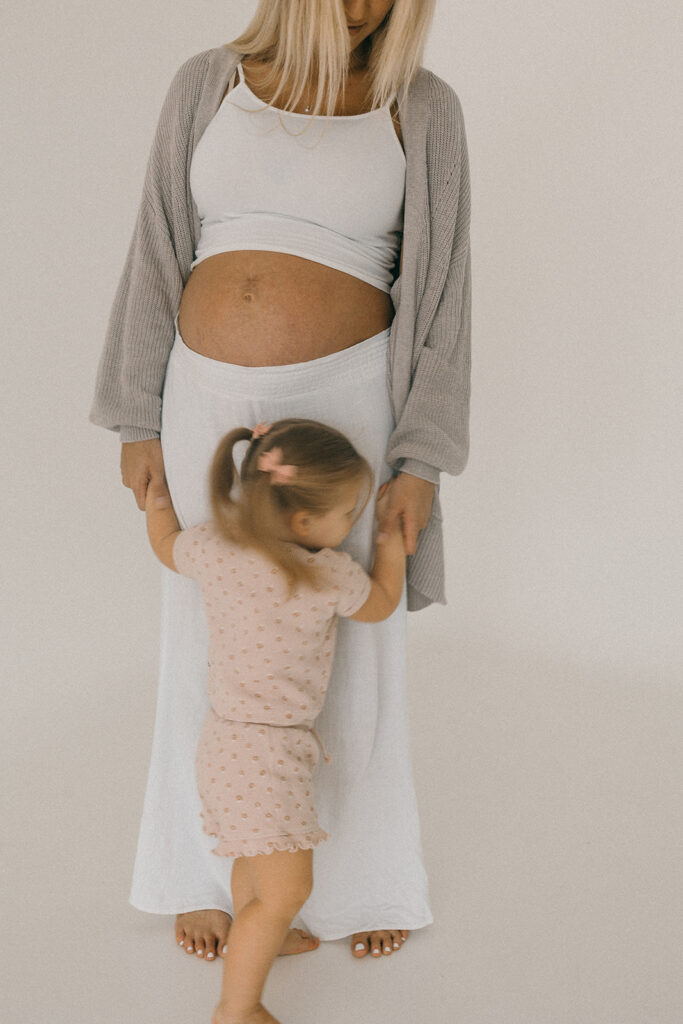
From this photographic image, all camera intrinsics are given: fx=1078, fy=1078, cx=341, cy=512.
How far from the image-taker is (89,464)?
2.80 meters

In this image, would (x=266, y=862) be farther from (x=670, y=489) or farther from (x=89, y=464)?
(x=670, y=489)

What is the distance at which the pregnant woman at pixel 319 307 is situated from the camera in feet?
5.42

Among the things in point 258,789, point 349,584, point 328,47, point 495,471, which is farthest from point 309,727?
point 495,471

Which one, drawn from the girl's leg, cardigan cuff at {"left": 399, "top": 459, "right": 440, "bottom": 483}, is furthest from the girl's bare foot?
cardigan cuff at {"left": 399, "top": 459, "right": 440, "bottom": 483}

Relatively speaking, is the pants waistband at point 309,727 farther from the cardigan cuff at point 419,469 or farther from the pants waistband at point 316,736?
the cardigan cuff at point 419,469

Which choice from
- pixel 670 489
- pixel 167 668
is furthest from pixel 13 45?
pixel 670 489

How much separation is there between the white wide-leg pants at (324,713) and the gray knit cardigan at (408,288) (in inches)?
1.9

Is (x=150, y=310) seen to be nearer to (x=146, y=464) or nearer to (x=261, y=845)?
(x=146, y=464)

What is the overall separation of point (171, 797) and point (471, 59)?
201 cm

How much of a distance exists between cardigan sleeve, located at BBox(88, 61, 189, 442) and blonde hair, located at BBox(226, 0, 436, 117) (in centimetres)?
16

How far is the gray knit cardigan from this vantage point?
1700 millimetres

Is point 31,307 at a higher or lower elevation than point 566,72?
lower

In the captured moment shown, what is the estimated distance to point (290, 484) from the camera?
59.3 inches

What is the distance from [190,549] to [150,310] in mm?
427
